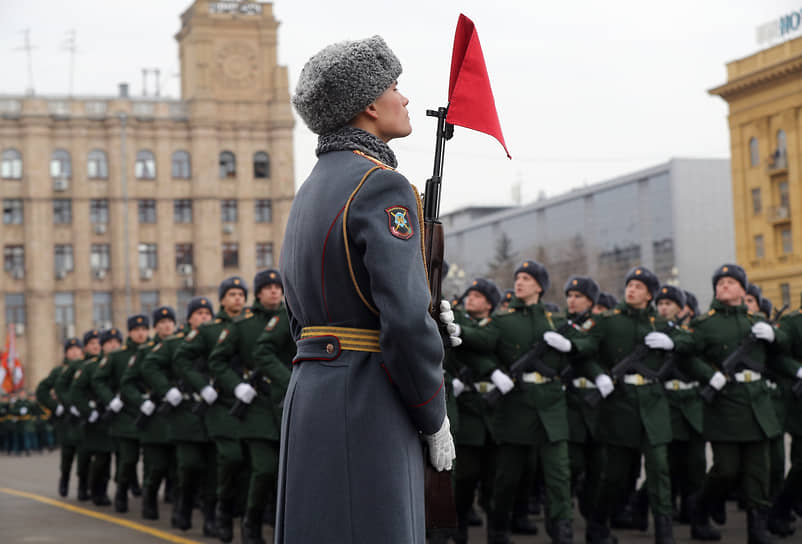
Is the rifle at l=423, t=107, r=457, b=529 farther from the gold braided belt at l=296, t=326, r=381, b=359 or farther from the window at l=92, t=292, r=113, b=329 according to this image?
the window at l=92, t=292, r=113, b=329

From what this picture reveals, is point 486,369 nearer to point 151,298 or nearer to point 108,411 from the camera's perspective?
point 108,411

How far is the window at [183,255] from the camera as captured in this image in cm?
6338

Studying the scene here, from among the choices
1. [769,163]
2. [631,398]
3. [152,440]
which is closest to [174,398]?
[152,440]

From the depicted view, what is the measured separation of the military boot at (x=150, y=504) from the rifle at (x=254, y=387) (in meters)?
3.18

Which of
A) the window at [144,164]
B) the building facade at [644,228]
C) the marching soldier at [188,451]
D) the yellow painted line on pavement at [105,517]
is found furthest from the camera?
the building facade at [644,228]

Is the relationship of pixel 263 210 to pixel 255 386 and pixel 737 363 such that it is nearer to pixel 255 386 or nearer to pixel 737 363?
pixel 255 386

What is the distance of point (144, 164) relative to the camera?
62969 mm

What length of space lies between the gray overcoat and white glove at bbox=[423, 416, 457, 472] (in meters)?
0.05

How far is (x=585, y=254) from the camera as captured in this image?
7694 cm

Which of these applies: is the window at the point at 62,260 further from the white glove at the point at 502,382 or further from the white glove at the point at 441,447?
the white glove at the point at 441,447

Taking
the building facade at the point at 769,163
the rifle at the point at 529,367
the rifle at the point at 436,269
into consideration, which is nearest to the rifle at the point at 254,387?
the rifle at the point at 529,367

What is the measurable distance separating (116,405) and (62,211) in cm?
4938

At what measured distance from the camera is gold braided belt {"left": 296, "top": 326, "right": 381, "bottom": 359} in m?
3.87

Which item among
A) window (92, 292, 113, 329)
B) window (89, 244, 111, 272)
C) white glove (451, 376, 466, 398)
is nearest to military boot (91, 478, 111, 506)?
white glove (451, 376, 466, 398)
